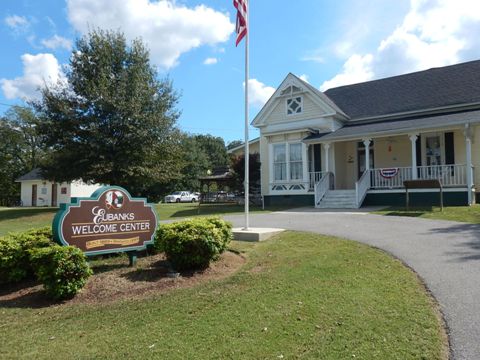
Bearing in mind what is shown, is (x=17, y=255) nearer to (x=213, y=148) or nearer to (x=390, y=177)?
(x=390, y=177)

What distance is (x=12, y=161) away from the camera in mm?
57406

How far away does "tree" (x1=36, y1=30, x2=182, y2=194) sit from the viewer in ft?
70.9

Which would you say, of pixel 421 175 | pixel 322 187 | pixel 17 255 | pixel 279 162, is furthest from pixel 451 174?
pixel 17 255

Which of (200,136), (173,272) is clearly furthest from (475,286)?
(200,136)

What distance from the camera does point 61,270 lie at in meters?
5.54

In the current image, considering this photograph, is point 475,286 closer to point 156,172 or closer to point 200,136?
point 156,172

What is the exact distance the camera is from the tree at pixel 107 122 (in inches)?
851

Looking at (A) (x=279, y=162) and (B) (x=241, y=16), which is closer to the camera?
(B) (x=241, y=16)

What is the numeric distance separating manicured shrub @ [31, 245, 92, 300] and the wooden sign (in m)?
0.54

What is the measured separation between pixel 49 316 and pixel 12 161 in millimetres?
60957

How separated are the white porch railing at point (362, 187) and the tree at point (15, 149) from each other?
1989 inches

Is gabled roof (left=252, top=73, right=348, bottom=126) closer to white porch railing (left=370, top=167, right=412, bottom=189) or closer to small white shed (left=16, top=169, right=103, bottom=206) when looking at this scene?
white porch railing (left=370, top=167, right=412, bottom=189)

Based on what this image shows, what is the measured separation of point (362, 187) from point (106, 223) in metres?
14.0

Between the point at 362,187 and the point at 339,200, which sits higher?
the point at 362,187
